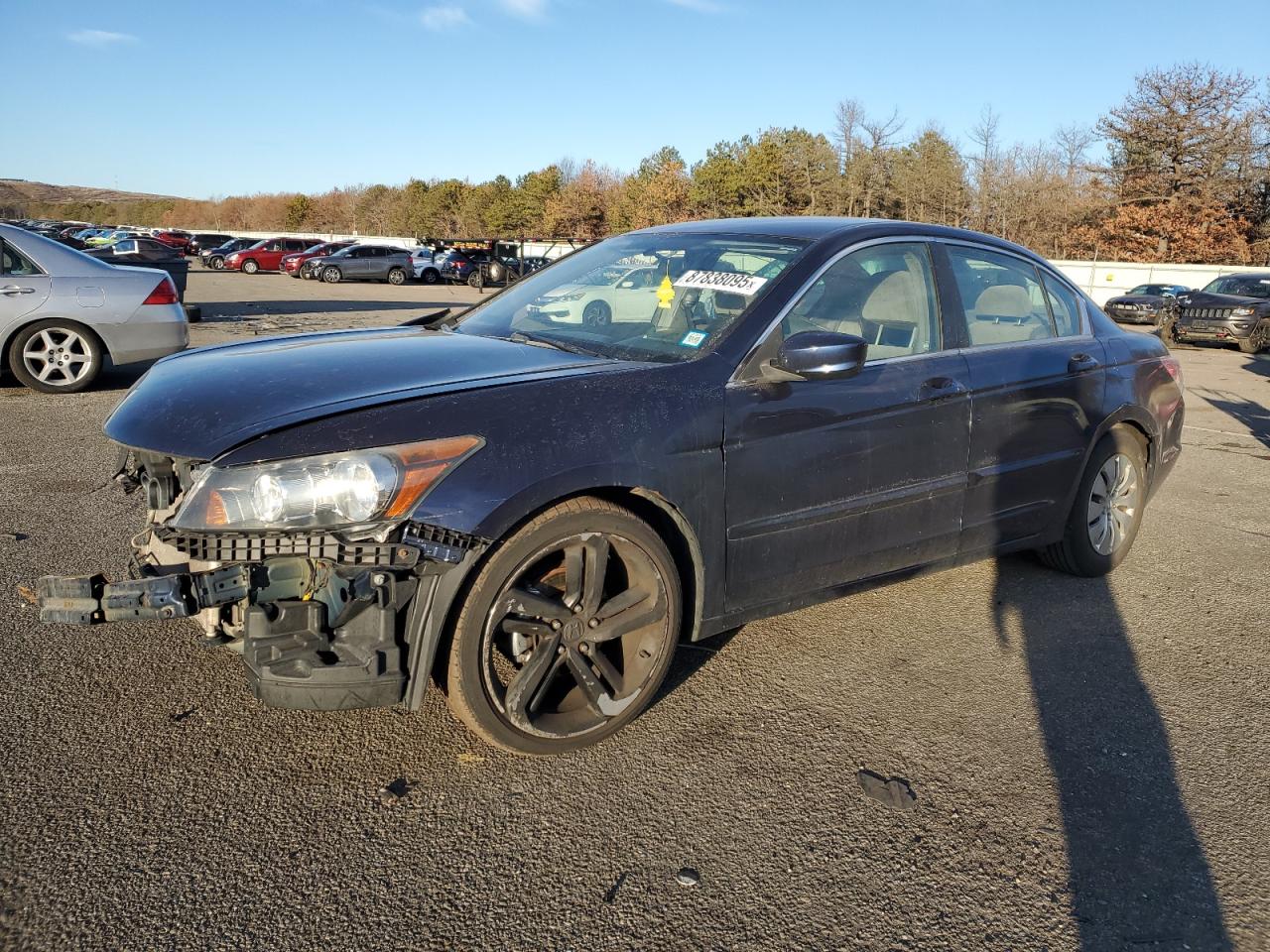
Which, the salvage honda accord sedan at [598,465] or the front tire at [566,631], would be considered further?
the front tire at [566,631]

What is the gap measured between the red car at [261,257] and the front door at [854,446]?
43845 mm

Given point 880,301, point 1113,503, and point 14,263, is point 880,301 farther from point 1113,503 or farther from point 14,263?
point 14,263

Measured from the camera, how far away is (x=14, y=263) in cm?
837

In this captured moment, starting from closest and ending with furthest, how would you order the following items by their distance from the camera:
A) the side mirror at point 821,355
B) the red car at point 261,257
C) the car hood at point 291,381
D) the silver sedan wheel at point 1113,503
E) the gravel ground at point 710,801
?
the gravel ground at point 710,801 < the car hood at point 291,381 < the side mirror at point 821,355 < the silver sedan wheel at point 1113,503 < the red car at point 261,257

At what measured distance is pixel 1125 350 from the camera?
4812mm

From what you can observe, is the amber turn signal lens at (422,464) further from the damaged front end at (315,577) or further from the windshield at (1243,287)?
the windshield at (1243,287)

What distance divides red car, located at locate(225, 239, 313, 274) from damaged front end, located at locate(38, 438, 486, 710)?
4442cm

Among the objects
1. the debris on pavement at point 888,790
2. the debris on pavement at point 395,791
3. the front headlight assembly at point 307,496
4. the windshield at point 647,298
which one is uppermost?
the windshield at point 647,298

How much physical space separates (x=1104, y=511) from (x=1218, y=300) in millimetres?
17891

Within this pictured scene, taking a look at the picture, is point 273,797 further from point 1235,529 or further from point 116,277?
point 116,277

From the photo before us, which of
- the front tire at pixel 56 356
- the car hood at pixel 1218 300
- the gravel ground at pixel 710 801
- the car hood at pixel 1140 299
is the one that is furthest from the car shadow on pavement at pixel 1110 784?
the car hood at pixel 1140 299

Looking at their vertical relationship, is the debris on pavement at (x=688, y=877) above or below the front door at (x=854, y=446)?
below

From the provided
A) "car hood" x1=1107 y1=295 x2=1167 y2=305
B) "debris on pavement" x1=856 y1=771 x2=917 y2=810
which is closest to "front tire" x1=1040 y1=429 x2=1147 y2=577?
"debris on pavement" x1=856 y1=771 x2=917 y2=810

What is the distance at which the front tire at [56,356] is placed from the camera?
8.67 metres
